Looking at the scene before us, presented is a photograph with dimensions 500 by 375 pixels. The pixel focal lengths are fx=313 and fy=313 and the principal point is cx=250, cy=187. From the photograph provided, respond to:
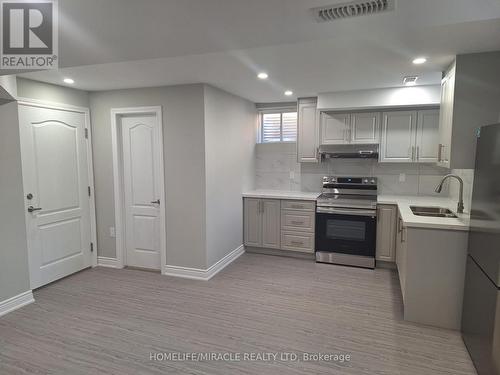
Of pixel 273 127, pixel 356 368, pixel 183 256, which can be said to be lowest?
pixel 356 368

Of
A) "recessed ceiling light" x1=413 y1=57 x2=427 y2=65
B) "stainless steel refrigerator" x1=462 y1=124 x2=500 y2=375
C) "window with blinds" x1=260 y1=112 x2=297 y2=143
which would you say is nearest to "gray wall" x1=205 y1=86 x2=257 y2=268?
"window with blinds" x1=260 y1=112 x2=297 y2=143

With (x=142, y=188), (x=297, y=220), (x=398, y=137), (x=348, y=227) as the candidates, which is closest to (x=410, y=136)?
(x=398, y=137)

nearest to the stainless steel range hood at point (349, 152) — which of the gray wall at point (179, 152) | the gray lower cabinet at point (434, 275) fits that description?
the gray lower cabinet at point (434, 275)

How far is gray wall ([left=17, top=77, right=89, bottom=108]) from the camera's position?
3.27 m

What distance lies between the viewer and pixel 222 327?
2.76 metres

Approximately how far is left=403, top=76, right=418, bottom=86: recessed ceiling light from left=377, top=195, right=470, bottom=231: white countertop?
Result: 1419 millimetres

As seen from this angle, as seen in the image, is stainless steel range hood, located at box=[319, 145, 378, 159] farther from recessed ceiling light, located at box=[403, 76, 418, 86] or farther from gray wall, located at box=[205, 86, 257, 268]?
gray wall, located at box=[205, 86, 257, 268]

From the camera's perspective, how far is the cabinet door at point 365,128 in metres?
4.30

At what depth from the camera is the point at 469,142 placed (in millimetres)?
2736

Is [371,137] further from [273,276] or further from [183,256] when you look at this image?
[183,256]

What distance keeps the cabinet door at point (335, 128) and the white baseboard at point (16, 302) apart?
3989 mm

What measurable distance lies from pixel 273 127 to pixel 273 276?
248 cm

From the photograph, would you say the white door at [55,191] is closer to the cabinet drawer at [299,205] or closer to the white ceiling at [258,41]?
the white ceiling at [258,41]

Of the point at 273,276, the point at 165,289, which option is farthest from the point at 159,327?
the point at 273,276
